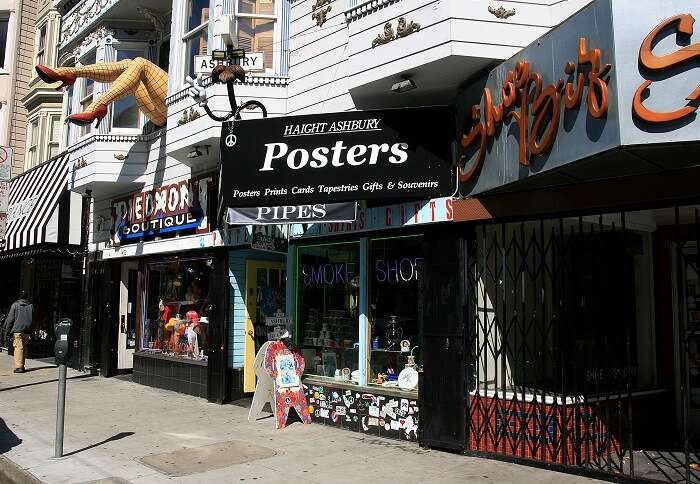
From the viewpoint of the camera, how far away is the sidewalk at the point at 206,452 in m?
6.62

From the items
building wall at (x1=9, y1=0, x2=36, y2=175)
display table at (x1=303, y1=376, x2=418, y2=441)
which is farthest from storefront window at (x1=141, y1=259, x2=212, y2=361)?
building wall at (x1=9, y1=0, x2=36, y2=175)

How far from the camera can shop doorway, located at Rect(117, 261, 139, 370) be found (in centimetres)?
1501

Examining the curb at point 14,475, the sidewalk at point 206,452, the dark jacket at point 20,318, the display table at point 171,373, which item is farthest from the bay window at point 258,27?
the dark jacket at point 20,318

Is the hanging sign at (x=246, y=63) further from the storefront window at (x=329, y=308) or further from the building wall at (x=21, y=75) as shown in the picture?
the building wall at (x=21, y=75)

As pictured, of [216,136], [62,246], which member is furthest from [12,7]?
[216,136]

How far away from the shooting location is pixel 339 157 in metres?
8.77

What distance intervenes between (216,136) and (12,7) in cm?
1605

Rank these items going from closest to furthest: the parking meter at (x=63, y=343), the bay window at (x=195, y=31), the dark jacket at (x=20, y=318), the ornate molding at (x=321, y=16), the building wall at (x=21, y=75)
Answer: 1. the parking meter at (x=63, y=343)
2. the ornate molding at (x=321, y=16)
3. the bay window at (x=195, y=31)
4. the dark jacket at (x=20, y=318)
5. the building wall at (x=21, y=75)

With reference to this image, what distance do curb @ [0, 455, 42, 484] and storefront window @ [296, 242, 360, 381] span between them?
4.20m

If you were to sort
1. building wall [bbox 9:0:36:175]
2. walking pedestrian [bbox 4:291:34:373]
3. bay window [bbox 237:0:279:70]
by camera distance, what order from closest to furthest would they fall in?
bay window [bbox 237:0:279:70] < walking pedestrian [bbox 4:291:34:373] < building wall [bbox 9:0:36:175]

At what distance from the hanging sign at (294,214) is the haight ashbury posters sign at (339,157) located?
108mm

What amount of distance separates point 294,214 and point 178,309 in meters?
5.22

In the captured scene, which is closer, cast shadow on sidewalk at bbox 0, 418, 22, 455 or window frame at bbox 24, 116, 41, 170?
cast shadow on sidewalk at bbox 0, 418, 22, 455

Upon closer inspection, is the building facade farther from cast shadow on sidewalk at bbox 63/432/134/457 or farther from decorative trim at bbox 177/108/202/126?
cast shadow on sidewalk at bbox 63/432/134/457
